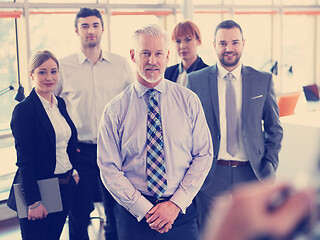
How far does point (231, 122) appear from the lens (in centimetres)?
305

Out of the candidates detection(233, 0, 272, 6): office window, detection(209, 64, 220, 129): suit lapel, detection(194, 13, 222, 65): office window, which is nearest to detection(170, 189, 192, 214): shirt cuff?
detection(209, 64, 220, 129): suit lapel

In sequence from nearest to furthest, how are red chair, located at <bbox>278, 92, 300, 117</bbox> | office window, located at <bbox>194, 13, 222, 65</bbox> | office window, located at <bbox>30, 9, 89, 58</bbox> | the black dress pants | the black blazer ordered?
the black blazer, the black dress pants, office window, located at <bbox>30, 9, 89, 58</bbox>, red chair, located at <bbox>278, 92, 300, 117</bbox>, office window, located at <bbox>194, 13, 222, 65</bbox>

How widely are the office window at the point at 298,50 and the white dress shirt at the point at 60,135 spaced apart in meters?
7.30

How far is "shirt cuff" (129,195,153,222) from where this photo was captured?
7.58 ft

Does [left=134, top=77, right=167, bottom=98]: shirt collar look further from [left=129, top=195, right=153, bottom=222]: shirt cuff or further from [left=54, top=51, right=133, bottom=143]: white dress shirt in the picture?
[left=54, top=51, right=133, bottom=143]: white dress shirt

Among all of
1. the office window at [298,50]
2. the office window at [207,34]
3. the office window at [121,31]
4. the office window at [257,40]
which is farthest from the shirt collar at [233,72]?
the office window at [298,50]

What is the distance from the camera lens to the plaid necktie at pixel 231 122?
3025 mm

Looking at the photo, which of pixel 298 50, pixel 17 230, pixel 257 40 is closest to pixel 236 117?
pixel 17 230

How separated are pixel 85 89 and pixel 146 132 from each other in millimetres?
1430

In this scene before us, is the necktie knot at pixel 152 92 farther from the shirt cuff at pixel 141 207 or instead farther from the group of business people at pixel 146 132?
the shirt cuff at pixel 141 207

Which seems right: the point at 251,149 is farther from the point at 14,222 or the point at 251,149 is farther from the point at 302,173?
the point at 14,222

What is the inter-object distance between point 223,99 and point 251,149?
39 cm

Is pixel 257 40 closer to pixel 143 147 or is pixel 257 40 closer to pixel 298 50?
pixel 298 50

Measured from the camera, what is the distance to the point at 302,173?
34cm
